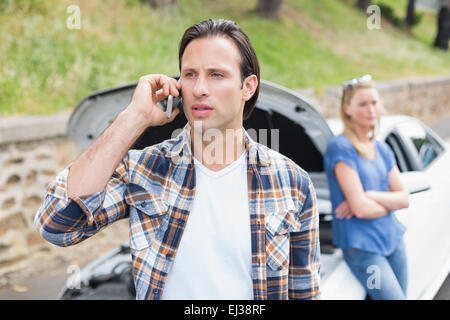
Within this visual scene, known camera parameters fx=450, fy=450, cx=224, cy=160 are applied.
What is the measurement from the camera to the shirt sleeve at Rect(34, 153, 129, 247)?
1.34 meters

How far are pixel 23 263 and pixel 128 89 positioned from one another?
3.19 metres

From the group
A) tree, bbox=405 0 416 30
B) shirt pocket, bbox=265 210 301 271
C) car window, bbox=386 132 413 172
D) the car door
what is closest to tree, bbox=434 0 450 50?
tree, bbox=405 0 416 30

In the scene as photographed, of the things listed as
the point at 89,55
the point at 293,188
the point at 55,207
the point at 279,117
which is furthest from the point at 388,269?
the point at 89,55

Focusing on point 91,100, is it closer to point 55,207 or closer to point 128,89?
point 128,89

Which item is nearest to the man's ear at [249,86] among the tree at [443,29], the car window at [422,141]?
the car window at [422,141]

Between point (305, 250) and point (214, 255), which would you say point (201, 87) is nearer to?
point (214, 255)

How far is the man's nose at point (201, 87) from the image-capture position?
1372mm

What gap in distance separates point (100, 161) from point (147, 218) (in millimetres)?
251

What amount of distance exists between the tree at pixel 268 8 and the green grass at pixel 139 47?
0.23 m

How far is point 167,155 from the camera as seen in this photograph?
5.01 ft

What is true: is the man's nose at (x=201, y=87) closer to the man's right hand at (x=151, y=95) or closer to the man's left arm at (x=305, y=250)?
the man's right hand at (x=151, y=95)

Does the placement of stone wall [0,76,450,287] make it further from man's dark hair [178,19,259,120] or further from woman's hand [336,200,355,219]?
man's dark hair [178,19,259,120]

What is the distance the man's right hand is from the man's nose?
0.10 meters

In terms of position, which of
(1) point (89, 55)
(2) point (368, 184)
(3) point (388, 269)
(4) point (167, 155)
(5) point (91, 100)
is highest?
(1) point (89, 55)
